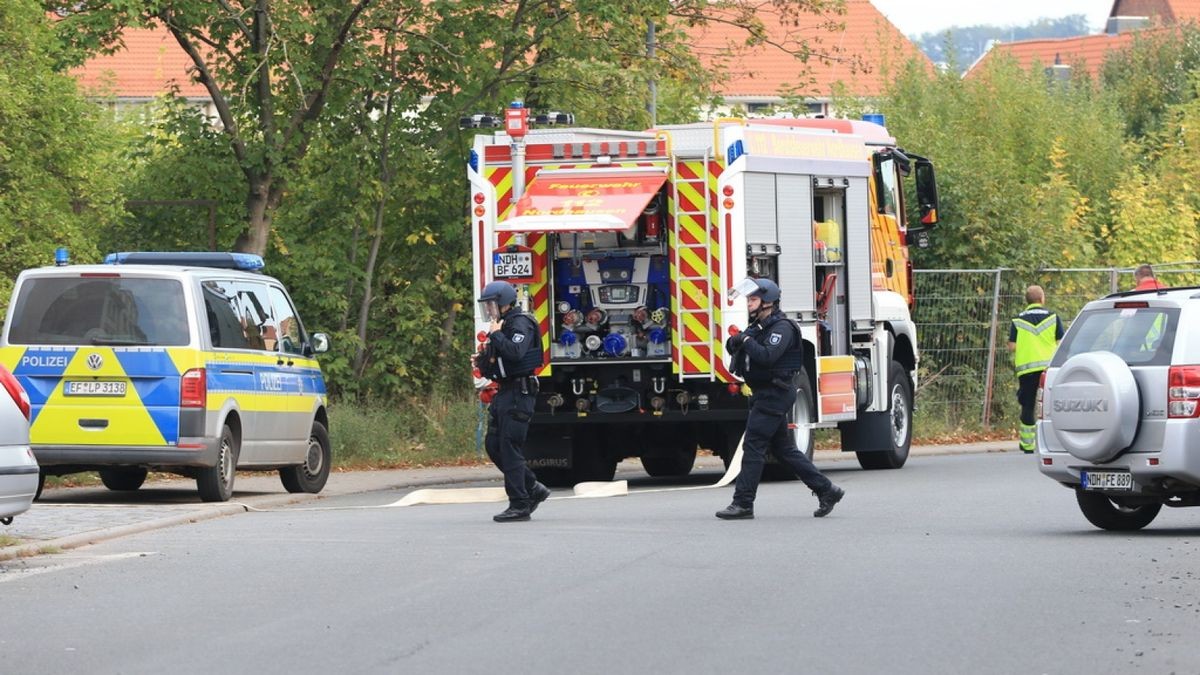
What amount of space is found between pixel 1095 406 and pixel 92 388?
312 inches

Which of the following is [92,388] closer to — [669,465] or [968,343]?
[669,465]

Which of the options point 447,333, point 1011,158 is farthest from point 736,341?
point 1011,158

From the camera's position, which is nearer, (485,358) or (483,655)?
(483,655)

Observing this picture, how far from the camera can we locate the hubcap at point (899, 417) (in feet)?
72.0

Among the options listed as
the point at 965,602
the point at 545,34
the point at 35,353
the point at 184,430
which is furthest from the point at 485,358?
the point at 545,34

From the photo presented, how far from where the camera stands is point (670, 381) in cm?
1872

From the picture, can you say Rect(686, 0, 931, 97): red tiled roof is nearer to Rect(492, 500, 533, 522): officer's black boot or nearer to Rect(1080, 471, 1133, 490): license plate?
Rect(492, 500, 533, 522): officer's black boot

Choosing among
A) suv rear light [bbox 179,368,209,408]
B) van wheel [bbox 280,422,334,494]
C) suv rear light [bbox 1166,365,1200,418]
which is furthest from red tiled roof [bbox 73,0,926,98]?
suv rear light [bbox 1166,365,1200,418]

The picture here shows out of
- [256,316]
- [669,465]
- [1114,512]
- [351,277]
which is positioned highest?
[351,277]

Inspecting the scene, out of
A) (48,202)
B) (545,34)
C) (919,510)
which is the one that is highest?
(545,34)

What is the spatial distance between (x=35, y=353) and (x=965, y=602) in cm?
913

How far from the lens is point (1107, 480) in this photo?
13508 mm

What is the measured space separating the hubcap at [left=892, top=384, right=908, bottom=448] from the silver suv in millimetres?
7924

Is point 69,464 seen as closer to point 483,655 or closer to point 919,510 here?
point 919,510
